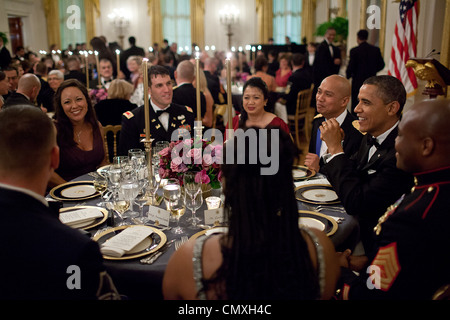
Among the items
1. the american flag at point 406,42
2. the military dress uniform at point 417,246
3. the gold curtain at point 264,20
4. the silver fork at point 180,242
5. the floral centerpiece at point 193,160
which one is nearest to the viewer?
the military dress uniform at point 417,246

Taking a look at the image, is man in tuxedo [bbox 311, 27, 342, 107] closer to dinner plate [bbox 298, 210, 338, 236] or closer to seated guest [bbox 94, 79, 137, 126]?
seated guest [bbox 94, 79, 137, 126]

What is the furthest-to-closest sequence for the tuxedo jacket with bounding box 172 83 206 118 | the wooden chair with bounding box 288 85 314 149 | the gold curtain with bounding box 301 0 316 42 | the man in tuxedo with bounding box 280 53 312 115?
the gold curtain with bounding box 301 0 316 42 < the man in tuxedo with bounding box 280 53 312 115 < the wooden chair with bounding box 288 85 314 149 < the tuxedo jacket with bounding box 172 83 206 118

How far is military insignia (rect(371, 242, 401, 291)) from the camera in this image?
135 centimetres

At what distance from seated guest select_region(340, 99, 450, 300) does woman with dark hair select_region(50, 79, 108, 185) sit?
7.54 ft

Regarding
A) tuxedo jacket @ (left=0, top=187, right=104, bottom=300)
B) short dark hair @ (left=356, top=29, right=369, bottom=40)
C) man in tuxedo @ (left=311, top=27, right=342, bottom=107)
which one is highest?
short dark hair @ (left=356, top=29, right=369, bottom=40)

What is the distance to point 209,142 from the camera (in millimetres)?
2170

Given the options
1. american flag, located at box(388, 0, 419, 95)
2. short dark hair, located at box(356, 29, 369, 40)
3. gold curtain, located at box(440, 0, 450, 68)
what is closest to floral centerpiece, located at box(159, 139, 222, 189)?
gold curtain, located at box(440, 0, 450, 68)

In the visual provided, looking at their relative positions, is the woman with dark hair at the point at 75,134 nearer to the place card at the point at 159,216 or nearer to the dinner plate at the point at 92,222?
the dinner plate at the point at 92,222

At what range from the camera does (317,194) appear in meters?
2.30

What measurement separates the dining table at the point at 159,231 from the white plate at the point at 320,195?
0.05 metres

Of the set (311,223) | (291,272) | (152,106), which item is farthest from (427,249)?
(152,106)

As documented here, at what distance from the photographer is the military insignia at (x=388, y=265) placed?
1346 mm

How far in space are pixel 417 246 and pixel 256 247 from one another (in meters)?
0.57

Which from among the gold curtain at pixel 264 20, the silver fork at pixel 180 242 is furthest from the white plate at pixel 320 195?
the gold curtain at pixel 264 20
